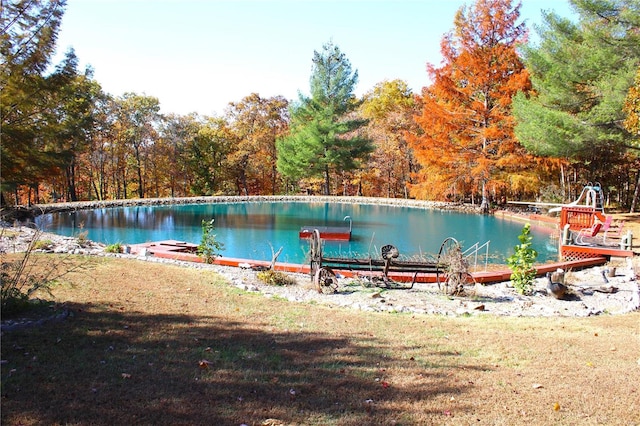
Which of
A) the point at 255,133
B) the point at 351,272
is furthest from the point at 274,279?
the point at 255,133

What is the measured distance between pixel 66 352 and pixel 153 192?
3759cm

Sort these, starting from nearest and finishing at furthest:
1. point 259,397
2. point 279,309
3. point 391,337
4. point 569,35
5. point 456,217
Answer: point 259,397 < point 391,337 < point 279,309 < point 569,35 < point 456,217

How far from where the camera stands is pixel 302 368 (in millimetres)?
4090

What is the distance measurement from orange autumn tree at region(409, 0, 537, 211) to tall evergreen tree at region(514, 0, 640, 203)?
17.6 feet

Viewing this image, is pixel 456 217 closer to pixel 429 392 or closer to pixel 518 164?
pixel 518 164

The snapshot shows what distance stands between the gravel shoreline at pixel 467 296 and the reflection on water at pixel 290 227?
193 cm

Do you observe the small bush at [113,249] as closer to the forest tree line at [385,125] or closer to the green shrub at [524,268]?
the forest tree line at [385,125]

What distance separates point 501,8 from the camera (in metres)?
23.8

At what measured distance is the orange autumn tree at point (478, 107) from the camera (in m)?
23.8

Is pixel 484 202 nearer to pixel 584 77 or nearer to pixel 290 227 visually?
pixel 584 77

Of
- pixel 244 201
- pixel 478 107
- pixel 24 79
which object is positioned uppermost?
pixel 478 107

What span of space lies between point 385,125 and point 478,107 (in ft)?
37.0

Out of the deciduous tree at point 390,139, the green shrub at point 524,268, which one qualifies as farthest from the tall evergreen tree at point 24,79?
the deciduous tree at point 390,139

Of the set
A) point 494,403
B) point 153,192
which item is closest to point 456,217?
point 494,403
